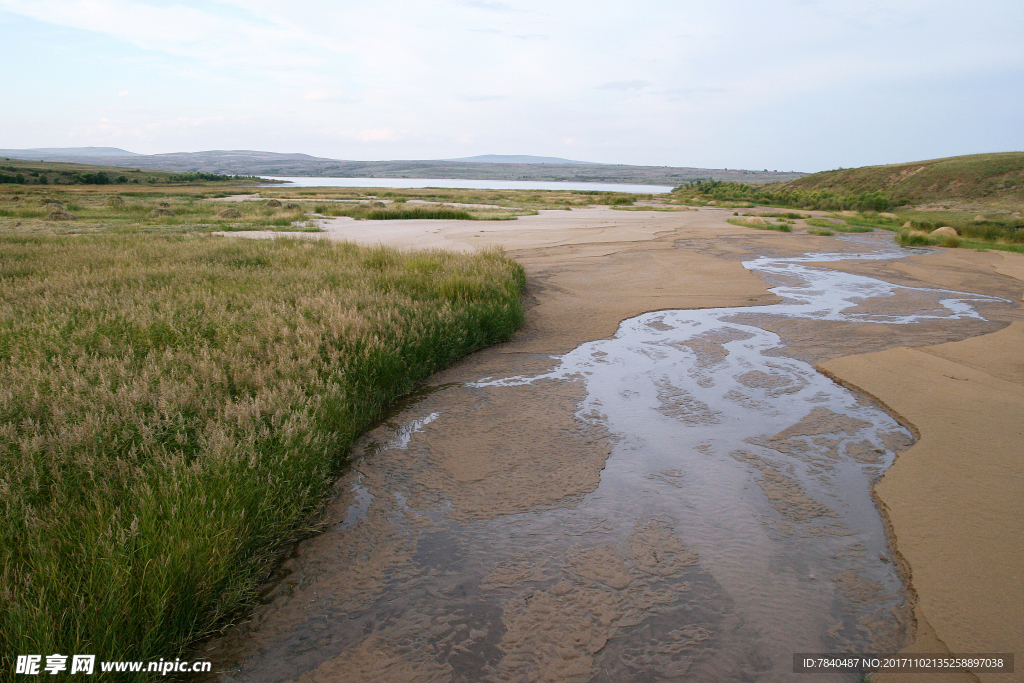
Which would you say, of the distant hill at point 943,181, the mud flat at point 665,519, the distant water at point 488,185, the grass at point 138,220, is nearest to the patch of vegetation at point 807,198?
the distant hill at point 943,181

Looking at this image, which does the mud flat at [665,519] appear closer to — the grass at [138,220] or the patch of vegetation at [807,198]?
the grass at [138,220]

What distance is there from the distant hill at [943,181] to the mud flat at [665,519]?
41.4 meters

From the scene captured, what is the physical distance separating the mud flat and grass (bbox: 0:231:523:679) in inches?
12.1

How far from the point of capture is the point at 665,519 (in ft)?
11.2

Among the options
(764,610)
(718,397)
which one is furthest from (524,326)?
(764,610)

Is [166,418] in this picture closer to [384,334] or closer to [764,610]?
[384,334]

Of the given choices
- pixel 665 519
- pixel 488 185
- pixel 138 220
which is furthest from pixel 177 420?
pixel 488 185

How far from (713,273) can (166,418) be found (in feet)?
35.6

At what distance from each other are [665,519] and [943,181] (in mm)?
52829

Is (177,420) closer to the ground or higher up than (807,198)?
closer to the ground

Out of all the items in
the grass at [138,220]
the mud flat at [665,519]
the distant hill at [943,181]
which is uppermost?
the distant hill at [943,181]

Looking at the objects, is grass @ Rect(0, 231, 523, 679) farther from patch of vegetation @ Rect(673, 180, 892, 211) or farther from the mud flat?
patch of vegetation @ Rect(673, 180, 892, 211)

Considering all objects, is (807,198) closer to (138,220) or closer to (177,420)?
(138,220)

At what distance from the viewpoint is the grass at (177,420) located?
90.7 inches
